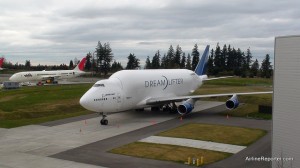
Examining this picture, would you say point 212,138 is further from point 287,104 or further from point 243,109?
point 243,109

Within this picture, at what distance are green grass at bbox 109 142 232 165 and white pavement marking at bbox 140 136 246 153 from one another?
2.85 ft

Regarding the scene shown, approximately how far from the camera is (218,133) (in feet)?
93.1

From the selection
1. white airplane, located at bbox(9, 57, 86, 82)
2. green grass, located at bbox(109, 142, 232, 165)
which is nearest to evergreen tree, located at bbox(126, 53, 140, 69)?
white airplane, located at bbox(9, 57, 86, 82)

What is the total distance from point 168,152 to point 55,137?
9609 millimetres

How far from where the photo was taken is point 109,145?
24750mm

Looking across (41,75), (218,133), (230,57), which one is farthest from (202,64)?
(230,57)

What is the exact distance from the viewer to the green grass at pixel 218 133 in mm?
26272

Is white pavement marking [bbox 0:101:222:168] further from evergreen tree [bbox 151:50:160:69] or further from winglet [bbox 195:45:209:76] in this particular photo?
evergreen tree [bbox 151:50:160:69]

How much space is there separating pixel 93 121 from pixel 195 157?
15.4 meters

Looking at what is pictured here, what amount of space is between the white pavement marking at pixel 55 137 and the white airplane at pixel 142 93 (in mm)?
1518

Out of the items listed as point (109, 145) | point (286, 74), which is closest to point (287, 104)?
point (286, 74)

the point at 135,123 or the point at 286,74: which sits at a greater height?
the point at 286,74

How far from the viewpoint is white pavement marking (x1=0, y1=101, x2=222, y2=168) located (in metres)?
21.0

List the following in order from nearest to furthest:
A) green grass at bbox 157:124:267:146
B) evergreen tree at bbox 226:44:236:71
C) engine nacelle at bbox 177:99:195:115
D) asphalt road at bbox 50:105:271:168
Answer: asphalt road at bbox 50:105:271:168 < green grass at bbox 157:124:267:146 < engine nacelle at bbox 177:99:195:115 < evergreen tree at bbox 226:44:236:71
